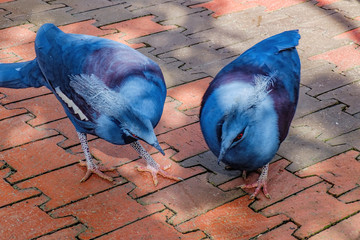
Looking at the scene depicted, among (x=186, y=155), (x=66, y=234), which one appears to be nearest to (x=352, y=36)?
(x=186, y=155)

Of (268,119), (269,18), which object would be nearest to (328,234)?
(268,119)

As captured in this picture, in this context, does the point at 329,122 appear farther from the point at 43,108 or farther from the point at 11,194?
the point at 11,194

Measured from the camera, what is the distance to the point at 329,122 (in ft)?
14.9

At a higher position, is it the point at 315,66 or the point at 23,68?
the point at 23,68

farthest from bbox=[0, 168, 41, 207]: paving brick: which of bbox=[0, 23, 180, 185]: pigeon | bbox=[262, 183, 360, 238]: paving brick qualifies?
bbox=[262, 183, 360, 238]: paving brick

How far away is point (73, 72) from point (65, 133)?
91 cm

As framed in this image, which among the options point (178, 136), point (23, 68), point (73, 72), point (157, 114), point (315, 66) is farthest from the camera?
point (315, 66)

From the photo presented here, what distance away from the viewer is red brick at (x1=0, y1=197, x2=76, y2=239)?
3.42m

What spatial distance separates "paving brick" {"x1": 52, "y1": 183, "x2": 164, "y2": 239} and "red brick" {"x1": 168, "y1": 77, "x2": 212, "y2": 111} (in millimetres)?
1268

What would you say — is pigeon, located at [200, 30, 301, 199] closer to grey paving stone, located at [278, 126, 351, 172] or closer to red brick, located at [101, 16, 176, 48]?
grey paving stone, located at [278, 126, 351, 172]

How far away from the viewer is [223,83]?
11.6 ft

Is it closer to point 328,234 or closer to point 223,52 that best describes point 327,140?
point 328,234

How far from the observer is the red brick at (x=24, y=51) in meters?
5.36

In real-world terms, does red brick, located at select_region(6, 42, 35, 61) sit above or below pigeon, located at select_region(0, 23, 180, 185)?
below
